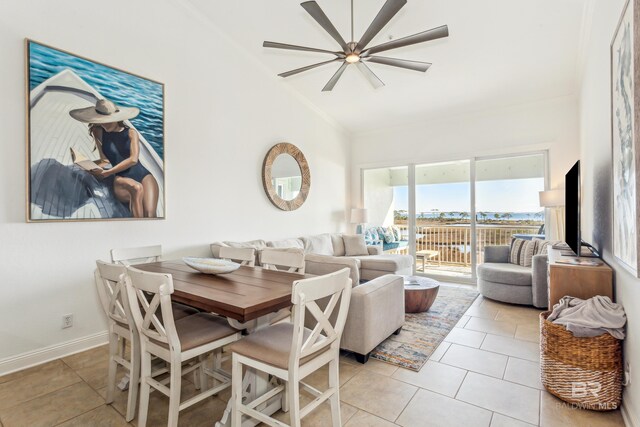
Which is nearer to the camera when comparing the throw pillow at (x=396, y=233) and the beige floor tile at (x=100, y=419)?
the beige floor tile at (x=100, y=419)

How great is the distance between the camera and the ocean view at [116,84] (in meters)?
2.53

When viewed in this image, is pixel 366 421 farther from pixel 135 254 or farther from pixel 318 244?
pixel 318 244

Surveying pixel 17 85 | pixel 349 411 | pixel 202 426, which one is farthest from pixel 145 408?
pixel 17 85

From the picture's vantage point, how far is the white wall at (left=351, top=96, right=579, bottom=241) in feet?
15.0

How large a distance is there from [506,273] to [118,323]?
164 inches

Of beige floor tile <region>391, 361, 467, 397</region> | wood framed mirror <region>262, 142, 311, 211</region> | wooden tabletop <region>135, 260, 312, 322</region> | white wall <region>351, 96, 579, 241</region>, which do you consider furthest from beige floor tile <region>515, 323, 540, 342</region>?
wood framed mirror <region>262, 142, 311, 211</region>

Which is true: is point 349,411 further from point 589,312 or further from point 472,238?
point 472,238

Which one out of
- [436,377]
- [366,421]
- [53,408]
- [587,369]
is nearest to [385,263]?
[436,377]

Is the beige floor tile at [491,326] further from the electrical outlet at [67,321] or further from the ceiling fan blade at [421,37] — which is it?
the electrical outlet at [67,321]

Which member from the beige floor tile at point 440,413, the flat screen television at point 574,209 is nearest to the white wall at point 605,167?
the flat screen television at point 574,209

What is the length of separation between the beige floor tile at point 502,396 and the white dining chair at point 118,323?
1.99 metres

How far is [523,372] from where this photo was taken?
2.36m

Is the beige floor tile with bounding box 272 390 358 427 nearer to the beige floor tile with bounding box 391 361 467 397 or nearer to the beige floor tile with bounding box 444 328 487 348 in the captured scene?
the beige floor tile with bounding box 391 361 467 397

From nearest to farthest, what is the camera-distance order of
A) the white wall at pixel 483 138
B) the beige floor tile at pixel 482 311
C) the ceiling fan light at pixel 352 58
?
the ceiling fan light at pixel 352 58, the beige floor tile at pixel 482 311, the white wall at pixel 483 138
